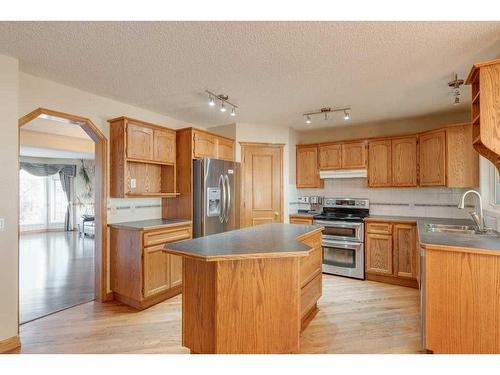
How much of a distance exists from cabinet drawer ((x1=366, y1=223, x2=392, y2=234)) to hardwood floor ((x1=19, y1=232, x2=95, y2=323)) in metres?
3.79

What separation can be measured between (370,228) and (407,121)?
1781mm

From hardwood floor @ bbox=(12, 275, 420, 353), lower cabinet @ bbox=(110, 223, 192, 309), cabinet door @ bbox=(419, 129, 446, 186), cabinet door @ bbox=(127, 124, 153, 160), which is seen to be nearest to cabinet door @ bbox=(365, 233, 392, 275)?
hardwood floor @ bbox=(12, 275, 420, 353)

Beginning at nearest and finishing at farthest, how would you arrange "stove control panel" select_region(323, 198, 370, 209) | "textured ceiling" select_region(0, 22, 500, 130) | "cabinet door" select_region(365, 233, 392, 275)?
1. "textured ceiling" select_region(0, 22, 500, 130)
2. "cabinet door" select_region(365, 233, 392, 275)
3. "stove control panel" select_region(323, 198, 370, 209)

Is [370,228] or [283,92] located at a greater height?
[283,92]

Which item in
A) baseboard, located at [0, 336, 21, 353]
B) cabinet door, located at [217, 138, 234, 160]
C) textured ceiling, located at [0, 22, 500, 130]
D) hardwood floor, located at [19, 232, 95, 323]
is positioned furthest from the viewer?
cabinet door, located at [217, 138, 234, 160]

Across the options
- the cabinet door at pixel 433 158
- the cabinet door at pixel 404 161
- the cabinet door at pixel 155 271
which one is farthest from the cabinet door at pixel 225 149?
the cabinet door at pixel 433 158

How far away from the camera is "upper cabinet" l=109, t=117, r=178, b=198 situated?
127 inches

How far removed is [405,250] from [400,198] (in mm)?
968

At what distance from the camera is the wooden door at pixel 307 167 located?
4789 mm

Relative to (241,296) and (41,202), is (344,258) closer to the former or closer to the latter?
(241,296)

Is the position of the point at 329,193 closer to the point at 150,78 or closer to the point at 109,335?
the point at 150,78

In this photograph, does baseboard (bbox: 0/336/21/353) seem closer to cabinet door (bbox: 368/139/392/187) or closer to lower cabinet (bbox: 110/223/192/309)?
lower cabinet (bbox: 110/223/192/309)
